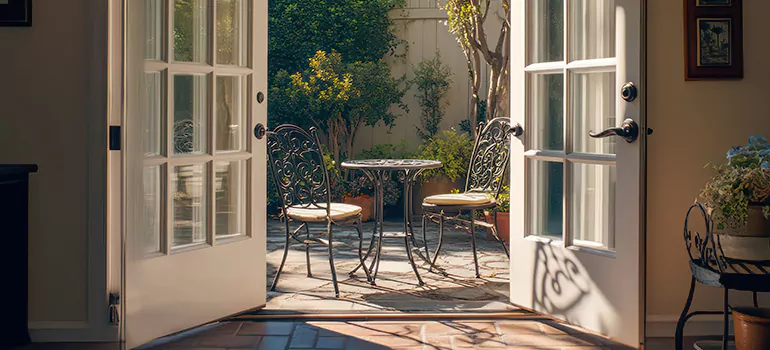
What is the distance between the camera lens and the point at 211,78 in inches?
137

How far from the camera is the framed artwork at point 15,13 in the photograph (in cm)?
320

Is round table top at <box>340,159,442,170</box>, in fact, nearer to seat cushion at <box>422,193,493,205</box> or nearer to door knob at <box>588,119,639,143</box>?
seat cushion at <box>422,193,493,205</box>

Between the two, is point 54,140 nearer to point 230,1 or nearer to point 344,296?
point 230,1

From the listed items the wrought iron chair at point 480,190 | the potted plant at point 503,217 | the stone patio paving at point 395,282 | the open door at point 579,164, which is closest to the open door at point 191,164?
the stone patio paving at point 395,282

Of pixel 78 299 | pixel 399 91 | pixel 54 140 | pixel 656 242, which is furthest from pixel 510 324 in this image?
pixel 399 91

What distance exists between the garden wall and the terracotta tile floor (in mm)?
4254

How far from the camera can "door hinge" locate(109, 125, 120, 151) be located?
10.5 feet

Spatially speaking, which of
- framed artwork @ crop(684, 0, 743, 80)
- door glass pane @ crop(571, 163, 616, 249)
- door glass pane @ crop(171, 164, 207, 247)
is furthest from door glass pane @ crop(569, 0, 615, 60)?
door glass pane @ crop(171, 164, 207, 247)

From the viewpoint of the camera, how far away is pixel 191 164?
3.42 meters

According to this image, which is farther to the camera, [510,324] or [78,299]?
[510,324]

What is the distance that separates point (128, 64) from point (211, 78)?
1.53ft

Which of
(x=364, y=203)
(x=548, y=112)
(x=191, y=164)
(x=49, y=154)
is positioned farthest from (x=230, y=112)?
(x=364, y=203)

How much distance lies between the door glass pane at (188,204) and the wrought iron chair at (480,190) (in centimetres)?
175

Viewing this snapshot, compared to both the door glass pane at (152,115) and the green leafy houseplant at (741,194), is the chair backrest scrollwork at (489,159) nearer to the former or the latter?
the green leafy houseplant at (741,194)
